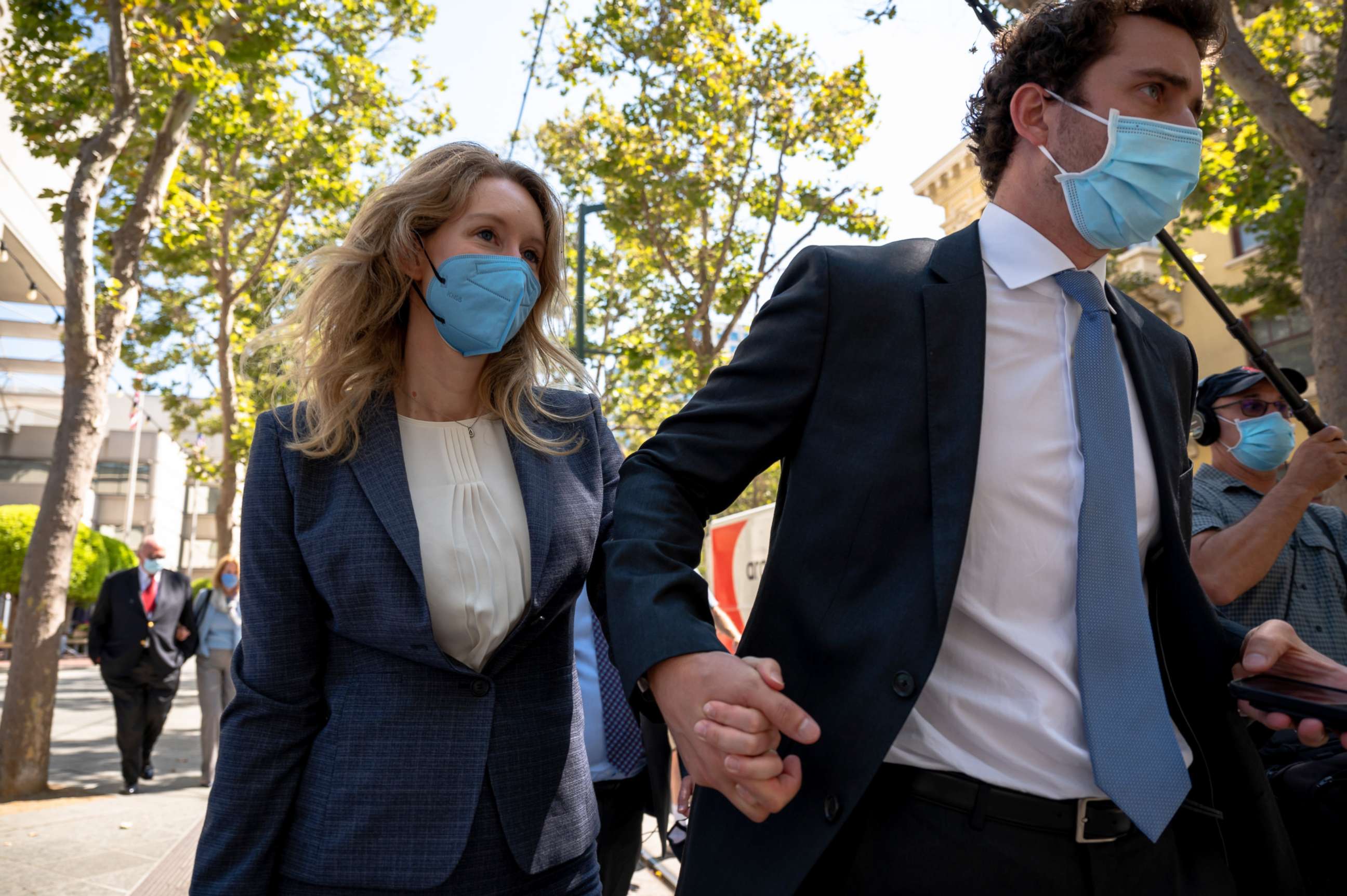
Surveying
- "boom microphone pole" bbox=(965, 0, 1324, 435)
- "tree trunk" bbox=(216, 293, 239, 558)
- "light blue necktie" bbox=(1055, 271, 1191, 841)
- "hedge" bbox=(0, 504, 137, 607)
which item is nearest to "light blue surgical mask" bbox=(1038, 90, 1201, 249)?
"boom microphone pole" bbox=(965, 0, 1324, 435)

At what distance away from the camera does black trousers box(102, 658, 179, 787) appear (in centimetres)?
1005

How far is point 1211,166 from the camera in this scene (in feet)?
37.1

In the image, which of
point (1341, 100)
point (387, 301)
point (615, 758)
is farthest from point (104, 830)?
point (1341, 100)

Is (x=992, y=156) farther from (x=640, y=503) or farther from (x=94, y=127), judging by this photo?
(x=94, y=127)

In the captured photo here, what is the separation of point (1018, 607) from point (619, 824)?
2.27 metres

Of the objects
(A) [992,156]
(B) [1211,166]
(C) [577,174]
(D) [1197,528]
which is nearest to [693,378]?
(C) [577,174]

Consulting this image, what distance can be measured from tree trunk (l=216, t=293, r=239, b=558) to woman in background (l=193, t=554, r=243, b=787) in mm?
7172

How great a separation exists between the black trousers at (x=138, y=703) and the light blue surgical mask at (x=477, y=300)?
898cm

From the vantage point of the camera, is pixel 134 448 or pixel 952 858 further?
pixel 134 448

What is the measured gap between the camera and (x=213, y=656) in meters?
10.7

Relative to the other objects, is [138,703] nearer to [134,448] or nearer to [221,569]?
[221,569]

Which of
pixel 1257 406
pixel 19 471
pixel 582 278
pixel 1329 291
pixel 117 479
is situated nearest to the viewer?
pixel 1257 406

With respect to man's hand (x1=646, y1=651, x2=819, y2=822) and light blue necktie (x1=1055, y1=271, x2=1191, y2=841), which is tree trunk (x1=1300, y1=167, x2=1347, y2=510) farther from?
man's hand (x1=646, y1=651, x2=819, y2=822)

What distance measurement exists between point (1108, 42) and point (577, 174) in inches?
792
